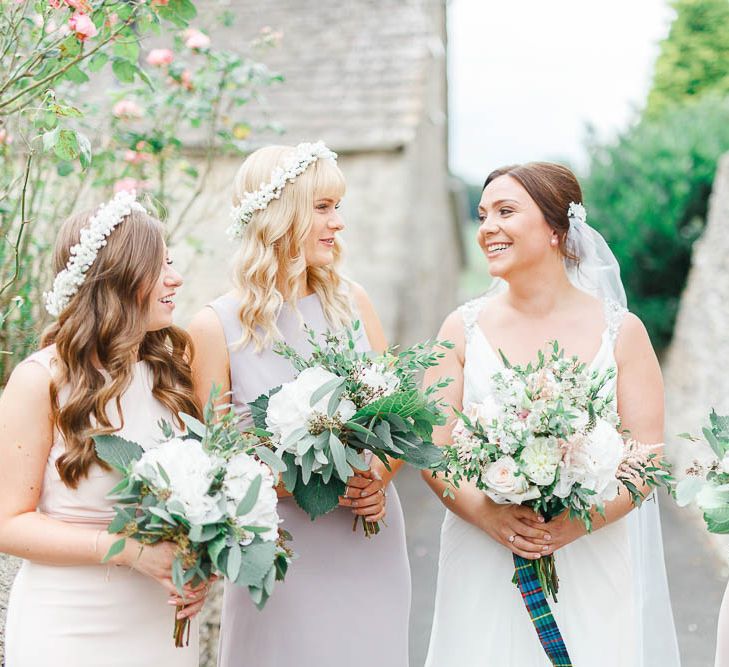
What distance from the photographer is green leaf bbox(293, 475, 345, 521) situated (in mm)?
2832

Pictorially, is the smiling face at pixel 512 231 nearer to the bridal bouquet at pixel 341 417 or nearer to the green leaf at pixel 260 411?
the bridal bouquet at pixel 341 417

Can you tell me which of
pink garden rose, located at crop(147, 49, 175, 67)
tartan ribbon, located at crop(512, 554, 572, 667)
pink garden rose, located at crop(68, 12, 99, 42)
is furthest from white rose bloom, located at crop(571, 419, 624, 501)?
pink garden rose, located at crop(147, 49, 175, 67)

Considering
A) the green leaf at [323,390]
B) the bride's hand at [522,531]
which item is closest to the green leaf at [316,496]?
the green leaf at [323,390]

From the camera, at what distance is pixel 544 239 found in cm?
346

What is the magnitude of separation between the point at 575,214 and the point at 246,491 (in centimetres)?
197

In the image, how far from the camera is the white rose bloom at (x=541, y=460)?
2689 mm

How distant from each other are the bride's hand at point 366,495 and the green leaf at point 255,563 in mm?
704

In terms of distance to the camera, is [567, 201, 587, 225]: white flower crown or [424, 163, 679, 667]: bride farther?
[567, 201, 587, 225]: white flower crown

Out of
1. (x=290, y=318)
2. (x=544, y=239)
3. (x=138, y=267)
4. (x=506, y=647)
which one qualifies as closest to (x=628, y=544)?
(x=506, y=647)

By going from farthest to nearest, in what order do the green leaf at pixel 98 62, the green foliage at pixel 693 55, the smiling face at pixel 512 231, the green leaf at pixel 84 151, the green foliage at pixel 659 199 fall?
the green foliage at pixel 693 55 < the green foliage at pixel 659 199 < the green leaf at pixel 98 62 < the smiling face at pixel 512 231 < the green leaf at pixel 84 151

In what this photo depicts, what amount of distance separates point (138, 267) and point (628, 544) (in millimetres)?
2372

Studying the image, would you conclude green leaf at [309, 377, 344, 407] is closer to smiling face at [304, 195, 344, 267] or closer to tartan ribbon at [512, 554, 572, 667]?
smiling face at [304, 195, 344, 267]

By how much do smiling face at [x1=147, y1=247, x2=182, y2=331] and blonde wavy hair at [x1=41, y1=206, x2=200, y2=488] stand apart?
0.07 feet

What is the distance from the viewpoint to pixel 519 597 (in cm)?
338
